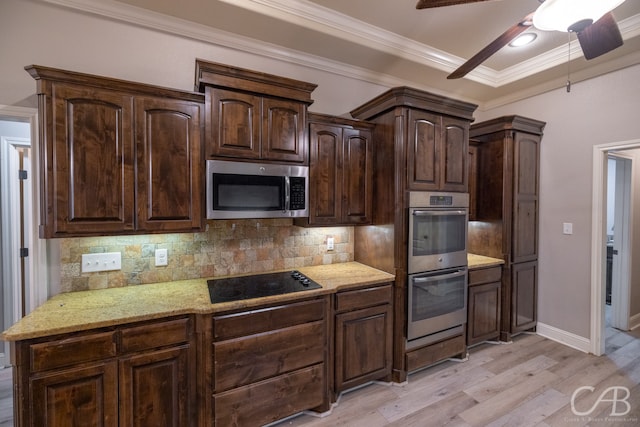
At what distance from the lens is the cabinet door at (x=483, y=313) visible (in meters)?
2.83

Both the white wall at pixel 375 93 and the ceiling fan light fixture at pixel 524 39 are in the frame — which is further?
the ceiling fan light fixture at pixel 524 39

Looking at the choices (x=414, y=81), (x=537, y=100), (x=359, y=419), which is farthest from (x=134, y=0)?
(x=537, y=100)

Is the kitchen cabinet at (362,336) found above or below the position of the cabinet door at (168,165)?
below

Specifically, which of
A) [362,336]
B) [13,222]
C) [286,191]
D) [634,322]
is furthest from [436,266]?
[13,222]

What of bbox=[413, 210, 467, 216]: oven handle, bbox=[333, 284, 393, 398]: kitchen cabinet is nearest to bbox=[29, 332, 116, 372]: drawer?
bbox=[333, 284, 393, 398]: kitchen cabinet

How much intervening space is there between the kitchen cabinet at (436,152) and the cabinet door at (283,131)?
926 millimetres

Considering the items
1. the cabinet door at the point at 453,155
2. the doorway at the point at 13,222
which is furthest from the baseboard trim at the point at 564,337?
the doorway at the point at 13,222

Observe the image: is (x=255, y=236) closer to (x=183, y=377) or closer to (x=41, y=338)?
(x=183, y=377)

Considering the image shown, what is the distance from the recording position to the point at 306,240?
8.66 ft

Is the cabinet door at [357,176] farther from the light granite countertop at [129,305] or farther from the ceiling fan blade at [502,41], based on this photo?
the ceiling fan blade at [502,41]

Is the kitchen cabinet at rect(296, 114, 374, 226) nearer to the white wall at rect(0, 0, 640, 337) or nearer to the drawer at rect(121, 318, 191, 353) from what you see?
the white wall at rect(0, 0, 640, 337)

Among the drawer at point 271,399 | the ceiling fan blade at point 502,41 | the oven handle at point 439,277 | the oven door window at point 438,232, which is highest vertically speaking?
the ceiling fan blade at point 502,41

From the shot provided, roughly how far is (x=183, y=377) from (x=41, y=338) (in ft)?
2.39

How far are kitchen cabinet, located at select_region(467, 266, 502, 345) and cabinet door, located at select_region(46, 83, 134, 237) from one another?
3062 mm
